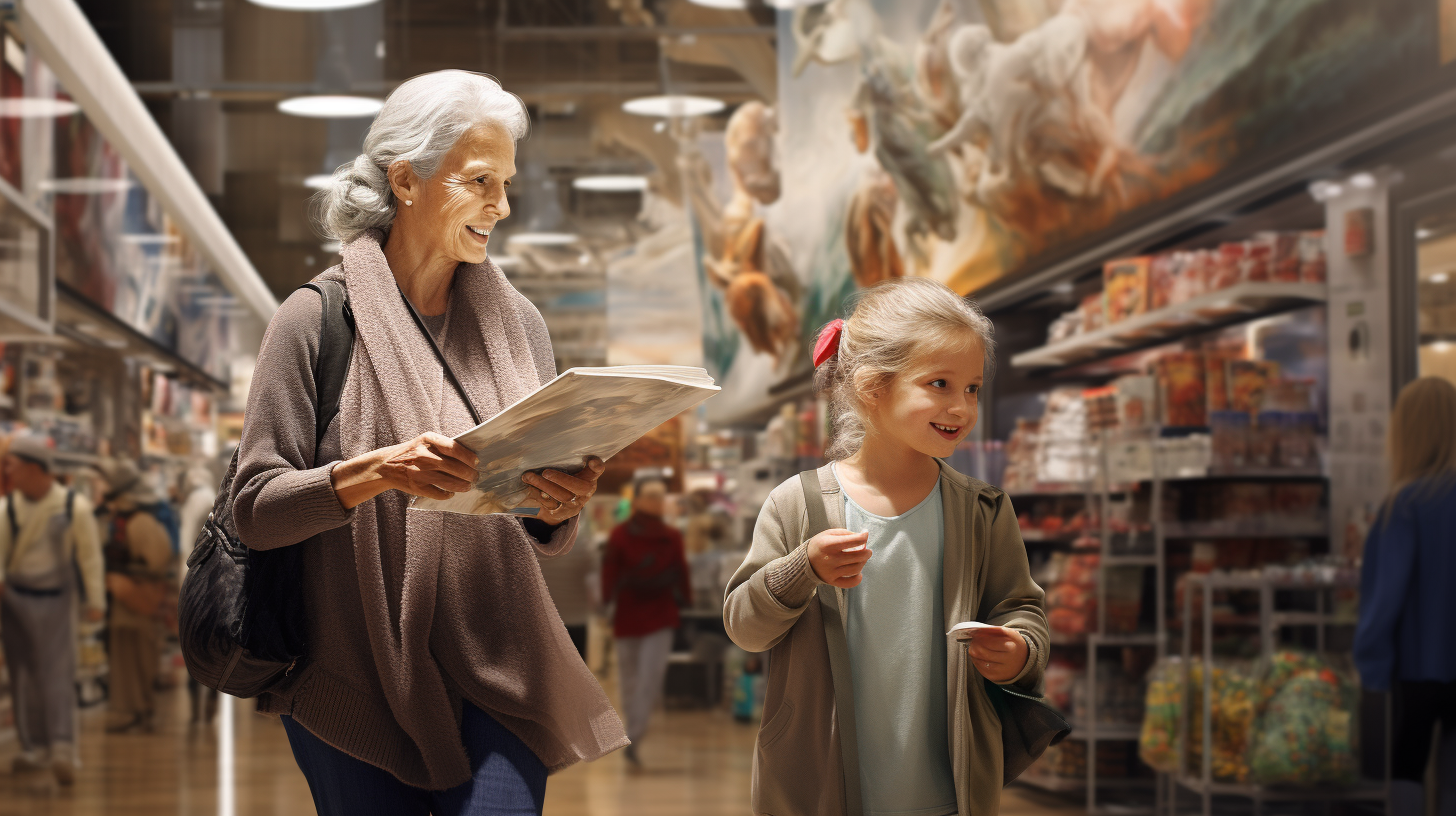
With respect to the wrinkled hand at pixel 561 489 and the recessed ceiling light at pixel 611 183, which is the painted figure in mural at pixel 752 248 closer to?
the recessed ceiling light at pixel 611 183

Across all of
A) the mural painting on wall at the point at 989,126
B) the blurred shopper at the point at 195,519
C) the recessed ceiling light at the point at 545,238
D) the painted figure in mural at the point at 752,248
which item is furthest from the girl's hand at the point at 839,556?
the blurred shopper at the point at 195,519

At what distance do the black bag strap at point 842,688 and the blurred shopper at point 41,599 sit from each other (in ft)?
18.4

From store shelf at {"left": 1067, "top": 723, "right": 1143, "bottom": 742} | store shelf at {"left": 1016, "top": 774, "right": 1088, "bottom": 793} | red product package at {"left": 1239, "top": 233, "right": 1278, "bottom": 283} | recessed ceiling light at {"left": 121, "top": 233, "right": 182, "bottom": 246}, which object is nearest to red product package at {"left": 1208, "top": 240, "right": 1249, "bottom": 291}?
red product package at {"left": 1239, "top": 233, "right": 1278, "bottom": 283}

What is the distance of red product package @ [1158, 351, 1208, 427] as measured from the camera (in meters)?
5.04

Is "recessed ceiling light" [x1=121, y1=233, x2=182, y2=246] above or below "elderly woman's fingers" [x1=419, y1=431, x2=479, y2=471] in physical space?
above

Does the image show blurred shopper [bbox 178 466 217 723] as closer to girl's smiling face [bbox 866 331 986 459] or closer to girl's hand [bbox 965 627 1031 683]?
girl's smiling face [bbox 866 331 986 459]

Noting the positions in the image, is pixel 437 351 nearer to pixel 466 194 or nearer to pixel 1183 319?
pixel 466 194

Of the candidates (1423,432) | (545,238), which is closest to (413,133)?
(1423,432)

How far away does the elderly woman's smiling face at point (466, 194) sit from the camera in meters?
1.74

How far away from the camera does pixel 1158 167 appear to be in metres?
5.07

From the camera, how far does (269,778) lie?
662cm

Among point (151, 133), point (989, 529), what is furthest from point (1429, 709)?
point (151, 133)

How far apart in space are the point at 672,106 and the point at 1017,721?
575cm

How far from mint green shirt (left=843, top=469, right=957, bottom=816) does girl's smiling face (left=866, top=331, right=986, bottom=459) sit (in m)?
0.12
